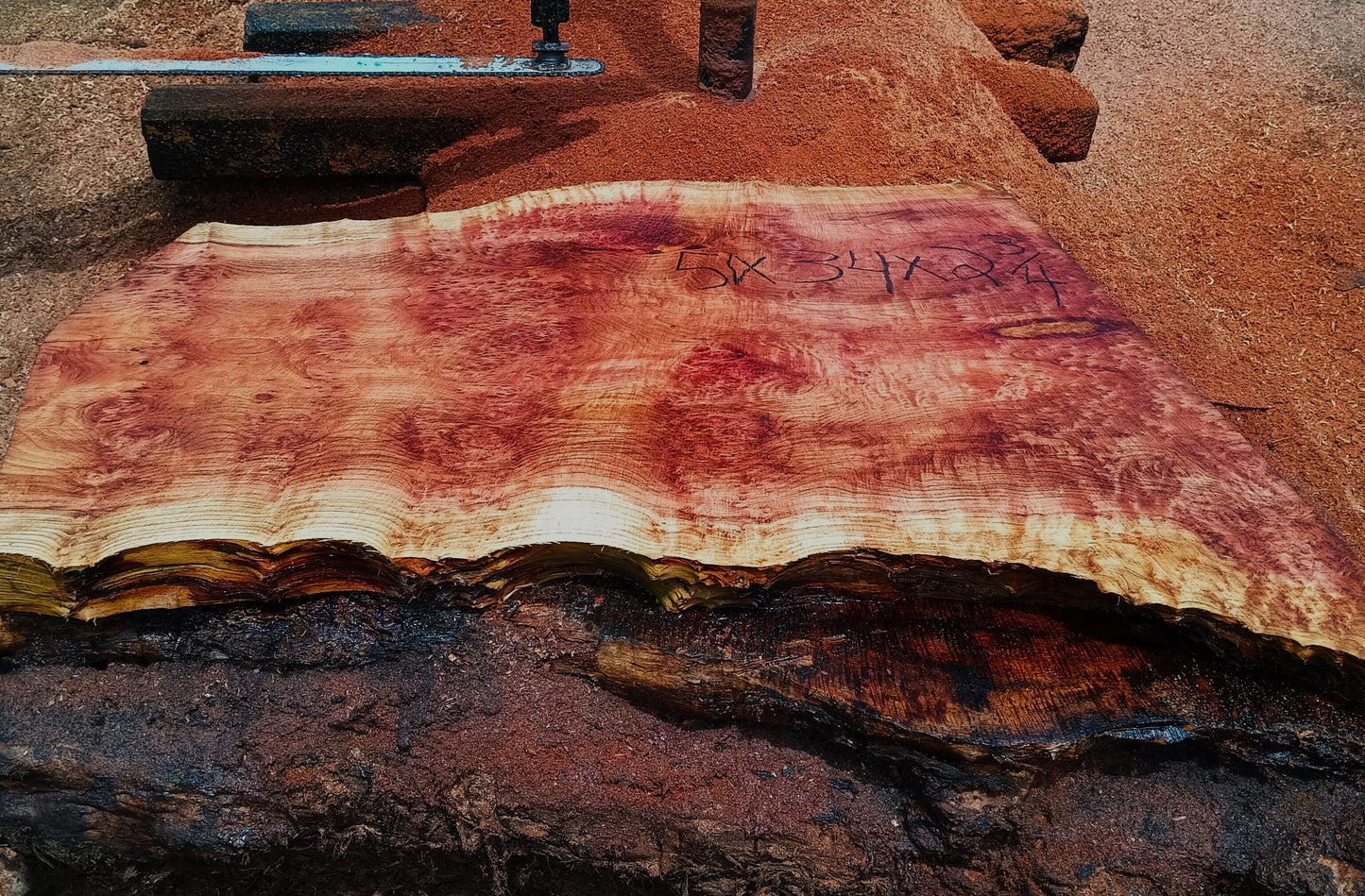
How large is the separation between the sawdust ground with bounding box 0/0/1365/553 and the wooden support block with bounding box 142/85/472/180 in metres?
0.14

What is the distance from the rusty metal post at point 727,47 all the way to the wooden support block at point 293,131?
2.70 feet

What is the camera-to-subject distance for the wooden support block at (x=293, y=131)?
10.2 ft

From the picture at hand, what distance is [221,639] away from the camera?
5.72 feet

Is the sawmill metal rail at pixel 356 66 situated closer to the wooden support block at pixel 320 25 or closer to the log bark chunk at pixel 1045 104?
the wooden support block at pixel 320 25

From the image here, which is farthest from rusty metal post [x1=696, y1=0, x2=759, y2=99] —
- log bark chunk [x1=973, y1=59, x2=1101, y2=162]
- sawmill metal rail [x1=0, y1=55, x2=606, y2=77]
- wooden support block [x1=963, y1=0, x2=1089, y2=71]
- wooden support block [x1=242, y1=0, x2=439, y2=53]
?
wooden support block [x1=963, y1=0, x2=1089, y2=71]

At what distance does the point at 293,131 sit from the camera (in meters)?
3.11

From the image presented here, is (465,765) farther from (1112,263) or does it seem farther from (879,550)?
(1112,263)

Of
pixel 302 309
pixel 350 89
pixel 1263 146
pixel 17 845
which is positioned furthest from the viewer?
pixel 1263 146

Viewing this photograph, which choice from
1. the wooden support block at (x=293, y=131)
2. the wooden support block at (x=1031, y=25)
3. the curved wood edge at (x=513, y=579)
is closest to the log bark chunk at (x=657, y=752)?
the curved wood edge at (x=513, y=579)

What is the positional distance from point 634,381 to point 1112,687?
38.1 inches

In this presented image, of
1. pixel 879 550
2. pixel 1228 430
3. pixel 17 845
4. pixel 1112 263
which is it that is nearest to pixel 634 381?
pixel 879 550

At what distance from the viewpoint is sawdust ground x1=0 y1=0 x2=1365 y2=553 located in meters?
2.81

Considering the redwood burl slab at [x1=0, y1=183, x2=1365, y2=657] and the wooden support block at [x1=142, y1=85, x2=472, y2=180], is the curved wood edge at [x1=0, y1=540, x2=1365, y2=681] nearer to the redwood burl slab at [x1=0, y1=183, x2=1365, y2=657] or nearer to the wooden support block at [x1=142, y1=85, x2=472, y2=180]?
the redwood burl slab at [x1=0, y1=183, x2=1365, y2=657]

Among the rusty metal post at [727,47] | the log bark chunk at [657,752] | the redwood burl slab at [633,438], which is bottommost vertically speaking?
the log bark chunk at [657,752]
